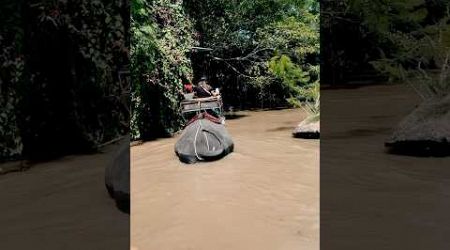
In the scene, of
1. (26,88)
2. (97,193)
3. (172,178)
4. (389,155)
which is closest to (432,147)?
(389,155)

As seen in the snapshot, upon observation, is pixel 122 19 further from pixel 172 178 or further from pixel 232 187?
pixel 232 187

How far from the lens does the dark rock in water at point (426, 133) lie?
5.05 m

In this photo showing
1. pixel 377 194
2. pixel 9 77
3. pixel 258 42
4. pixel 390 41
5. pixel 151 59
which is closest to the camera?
pixel 377 194

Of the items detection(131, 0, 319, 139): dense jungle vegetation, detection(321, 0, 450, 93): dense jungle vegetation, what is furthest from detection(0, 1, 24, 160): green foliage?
detection(321, 0, 450, 93): dense jungle vegetation

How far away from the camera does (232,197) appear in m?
4.38

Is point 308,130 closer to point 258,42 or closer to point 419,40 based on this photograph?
point 419,40

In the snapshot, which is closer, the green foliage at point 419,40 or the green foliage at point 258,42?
the green foliage at point 419,40

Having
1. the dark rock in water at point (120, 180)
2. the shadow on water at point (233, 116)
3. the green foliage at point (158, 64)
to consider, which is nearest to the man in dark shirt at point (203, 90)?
the green foliage at point (158, 64)

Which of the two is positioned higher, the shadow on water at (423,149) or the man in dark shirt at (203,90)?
the man in dark shirt at (203,90)

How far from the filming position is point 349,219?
11.2 ft

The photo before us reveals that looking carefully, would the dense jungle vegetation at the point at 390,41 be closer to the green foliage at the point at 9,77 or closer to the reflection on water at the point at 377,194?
the reflection on water at the point at 377,194

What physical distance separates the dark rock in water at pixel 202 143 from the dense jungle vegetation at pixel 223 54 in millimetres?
1348

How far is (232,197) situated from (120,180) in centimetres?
85

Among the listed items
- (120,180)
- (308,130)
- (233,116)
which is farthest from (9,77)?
(308,130)
